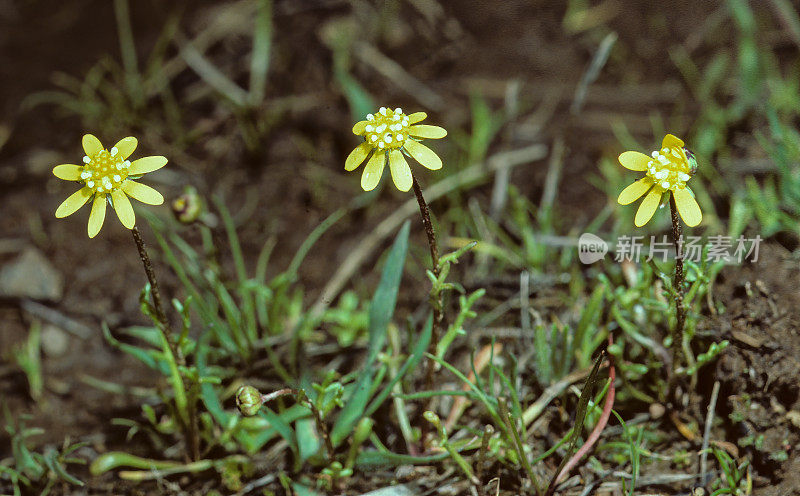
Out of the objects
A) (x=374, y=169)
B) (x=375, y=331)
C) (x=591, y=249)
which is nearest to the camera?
(x=374, y=169)

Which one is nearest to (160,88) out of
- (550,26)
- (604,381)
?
(550,26)

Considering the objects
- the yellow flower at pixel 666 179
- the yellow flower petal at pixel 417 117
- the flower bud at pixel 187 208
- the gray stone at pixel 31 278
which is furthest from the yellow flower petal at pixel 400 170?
the gray stone at pixel 31 278

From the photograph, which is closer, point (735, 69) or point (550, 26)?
point (735, 69)

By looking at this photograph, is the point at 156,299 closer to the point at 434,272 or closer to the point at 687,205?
the point at 434,272

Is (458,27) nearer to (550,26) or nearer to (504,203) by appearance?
(550,26)

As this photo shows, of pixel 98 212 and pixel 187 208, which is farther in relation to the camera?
pixel 187 208

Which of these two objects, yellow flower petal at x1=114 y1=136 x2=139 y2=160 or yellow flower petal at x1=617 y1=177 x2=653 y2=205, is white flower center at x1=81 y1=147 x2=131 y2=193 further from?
yellow flower petal at x1=617 y1=177 x2=653 y2=205

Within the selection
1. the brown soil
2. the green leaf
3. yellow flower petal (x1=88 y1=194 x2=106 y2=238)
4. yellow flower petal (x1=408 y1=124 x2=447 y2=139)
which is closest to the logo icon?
the brown soil

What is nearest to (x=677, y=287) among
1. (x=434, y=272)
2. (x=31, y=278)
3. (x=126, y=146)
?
(x=434, y=272)
